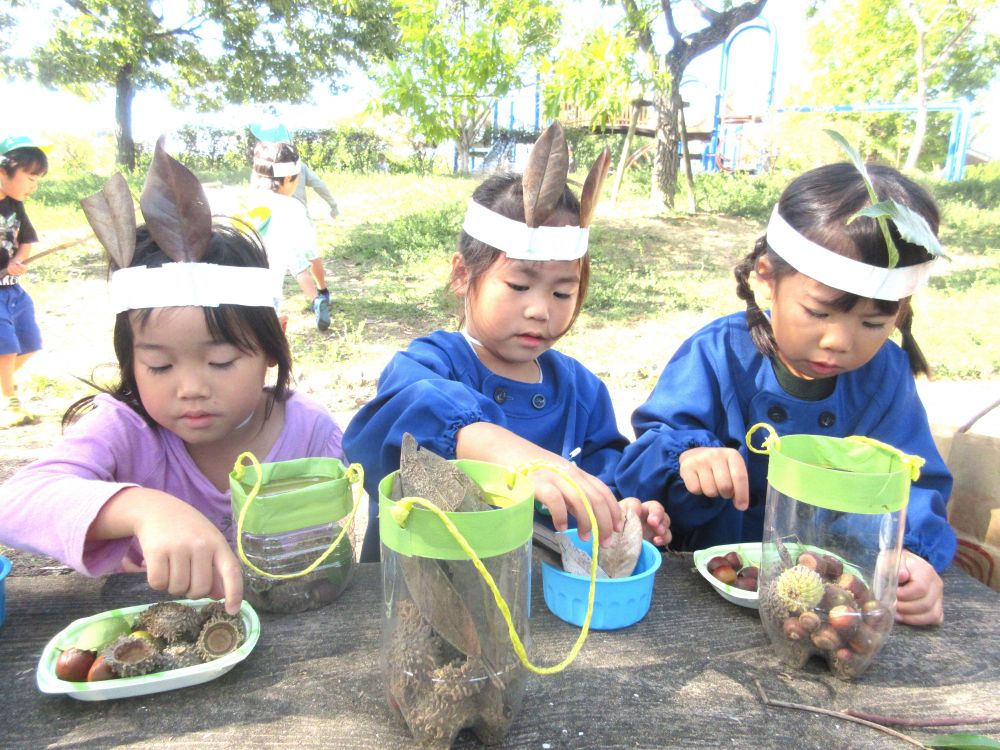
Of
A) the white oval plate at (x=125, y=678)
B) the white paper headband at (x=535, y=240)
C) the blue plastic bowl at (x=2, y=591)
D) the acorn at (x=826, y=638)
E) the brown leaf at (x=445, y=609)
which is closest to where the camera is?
the brown leaf at (x=445, y=609)

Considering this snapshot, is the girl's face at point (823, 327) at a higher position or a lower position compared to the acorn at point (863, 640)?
higher

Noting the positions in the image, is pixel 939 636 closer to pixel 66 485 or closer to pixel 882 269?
pixel 882 269

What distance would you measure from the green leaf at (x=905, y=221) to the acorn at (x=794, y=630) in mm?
669

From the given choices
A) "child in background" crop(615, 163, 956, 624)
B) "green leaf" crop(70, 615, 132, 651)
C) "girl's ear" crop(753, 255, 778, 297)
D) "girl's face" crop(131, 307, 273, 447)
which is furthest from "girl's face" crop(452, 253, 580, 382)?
"green leaf" crop(70, 615, 132, 651)

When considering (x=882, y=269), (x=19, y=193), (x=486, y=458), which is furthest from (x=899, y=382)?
(x=19, y=193)

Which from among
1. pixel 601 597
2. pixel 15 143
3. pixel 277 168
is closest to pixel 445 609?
pixel 601 597

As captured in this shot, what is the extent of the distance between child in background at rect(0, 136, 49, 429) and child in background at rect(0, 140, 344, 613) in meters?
3.54

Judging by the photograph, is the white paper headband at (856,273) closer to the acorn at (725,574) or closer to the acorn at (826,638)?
the acorn at (725,574)

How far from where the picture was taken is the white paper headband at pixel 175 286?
54.4 inches

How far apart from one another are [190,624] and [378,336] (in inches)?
235

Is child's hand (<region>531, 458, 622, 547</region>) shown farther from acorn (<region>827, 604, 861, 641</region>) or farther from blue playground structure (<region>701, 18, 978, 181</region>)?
blue playground structure (<region>701, 18, 978, 181</region>)

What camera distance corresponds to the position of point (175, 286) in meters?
1.38

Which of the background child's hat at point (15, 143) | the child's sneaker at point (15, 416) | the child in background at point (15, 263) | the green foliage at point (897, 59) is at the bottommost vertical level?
the child's sneaker at point (15, 416)

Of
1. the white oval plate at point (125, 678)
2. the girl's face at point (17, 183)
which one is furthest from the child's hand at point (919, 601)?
the girl's face at point (17, 183)
